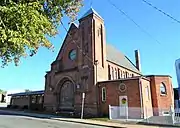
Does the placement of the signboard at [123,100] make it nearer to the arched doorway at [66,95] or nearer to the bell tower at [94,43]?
the bell tower at [94,43]

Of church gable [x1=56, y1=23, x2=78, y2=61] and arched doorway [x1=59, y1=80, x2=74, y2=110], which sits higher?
church gable [x1=56, y1=23, x2=78, y2=61]

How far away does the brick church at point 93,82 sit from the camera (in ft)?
86.7

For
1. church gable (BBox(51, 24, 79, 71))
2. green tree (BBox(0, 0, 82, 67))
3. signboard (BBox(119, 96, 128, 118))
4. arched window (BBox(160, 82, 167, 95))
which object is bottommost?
signboard (BBox(119, 96, 128, 118))

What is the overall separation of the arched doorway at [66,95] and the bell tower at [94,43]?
4662 millimetres

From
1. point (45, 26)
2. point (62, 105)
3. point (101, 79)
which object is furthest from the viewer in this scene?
point (62, 105)

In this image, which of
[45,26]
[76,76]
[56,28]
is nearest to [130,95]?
[76,76]

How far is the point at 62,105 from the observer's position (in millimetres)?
32188

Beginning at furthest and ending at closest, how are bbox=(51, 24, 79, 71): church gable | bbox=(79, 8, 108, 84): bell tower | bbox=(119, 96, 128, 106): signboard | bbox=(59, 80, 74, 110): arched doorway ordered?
bbox=(51, 24, 79, 71): church gable, bbox=(59, 80, 74, 110): arched doorway, bbox=(79, 8, 108, 84): bell tower, bbox=(119, 96, 128, 106): signboard

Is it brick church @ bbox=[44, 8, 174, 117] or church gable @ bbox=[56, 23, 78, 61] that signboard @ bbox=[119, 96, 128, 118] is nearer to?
brick church @ bbox=[44, 8, 174, 117]

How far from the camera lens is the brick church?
26.4 meters

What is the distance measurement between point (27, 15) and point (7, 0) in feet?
3.37

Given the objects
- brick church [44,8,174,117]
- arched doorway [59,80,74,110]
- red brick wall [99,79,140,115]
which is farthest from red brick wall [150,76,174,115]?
arched doorway [59,80,74,110]

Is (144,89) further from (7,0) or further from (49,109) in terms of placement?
(7,0)

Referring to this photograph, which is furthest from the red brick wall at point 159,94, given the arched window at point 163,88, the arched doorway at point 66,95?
the arched doorway at point 66,95
